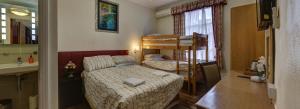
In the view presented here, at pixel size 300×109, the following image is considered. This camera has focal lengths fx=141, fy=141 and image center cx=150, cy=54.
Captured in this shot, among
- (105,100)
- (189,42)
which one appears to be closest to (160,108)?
(105,100)

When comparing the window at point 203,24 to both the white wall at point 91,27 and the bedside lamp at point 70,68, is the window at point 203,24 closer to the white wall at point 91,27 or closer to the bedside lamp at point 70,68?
the white wall at point 91,27

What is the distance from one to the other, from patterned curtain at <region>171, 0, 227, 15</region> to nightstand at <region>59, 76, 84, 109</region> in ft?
10.1

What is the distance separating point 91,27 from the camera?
3377 millimetres

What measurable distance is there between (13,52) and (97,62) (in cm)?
149

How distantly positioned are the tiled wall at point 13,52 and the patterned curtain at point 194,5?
347 centimetres

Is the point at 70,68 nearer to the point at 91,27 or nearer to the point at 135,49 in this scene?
the point at 91,27

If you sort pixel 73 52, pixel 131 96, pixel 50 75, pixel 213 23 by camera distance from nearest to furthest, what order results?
pixel 50 75 → pixel 131 96 → pixel 73 52 → pixel 213 23

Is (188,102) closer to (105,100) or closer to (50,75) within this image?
(105,100)

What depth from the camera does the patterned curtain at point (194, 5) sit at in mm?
3304

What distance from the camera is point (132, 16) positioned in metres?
4.25

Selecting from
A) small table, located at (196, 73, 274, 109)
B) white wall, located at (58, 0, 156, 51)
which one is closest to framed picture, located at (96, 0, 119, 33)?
white wall, located at (58, 0, 156, 51)

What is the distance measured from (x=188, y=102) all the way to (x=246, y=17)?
193cm

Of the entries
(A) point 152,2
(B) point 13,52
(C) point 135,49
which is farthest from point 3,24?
(A) point 152,2

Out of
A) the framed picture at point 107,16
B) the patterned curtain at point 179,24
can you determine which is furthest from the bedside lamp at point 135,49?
the patterned curtain at point 179,24
